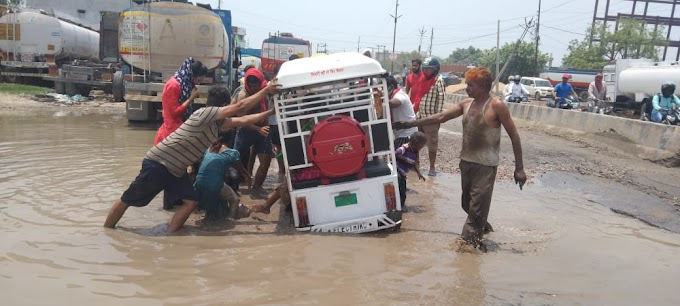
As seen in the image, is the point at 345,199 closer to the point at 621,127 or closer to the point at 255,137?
the point at 255,137

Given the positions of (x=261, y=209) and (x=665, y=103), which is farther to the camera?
(x=665, y=103)

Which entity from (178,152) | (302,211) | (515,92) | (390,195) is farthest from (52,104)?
(515,92)

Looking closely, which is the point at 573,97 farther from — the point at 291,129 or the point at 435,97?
the point at 291,129

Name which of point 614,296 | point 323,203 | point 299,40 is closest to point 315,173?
point 323,203

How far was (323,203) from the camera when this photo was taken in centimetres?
479

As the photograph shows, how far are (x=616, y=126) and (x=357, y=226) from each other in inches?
391

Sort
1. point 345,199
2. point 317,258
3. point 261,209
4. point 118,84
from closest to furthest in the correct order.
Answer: point 317,258 → point 345,199 → point 261,209 → point 118,84

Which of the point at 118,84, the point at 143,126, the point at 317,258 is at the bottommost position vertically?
the point at 143,126

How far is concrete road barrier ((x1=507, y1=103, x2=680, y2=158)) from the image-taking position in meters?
10.3

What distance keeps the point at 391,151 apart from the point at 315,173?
72 cm

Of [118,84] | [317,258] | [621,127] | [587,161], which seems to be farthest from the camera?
[118,84]

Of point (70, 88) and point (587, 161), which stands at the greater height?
point (70, 88)

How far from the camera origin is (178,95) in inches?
216

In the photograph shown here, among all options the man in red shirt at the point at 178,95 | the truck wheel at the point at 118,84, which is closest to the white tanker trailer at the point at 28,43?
the truck wheel at the point at 118,84
